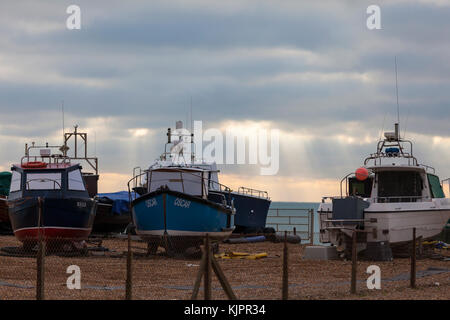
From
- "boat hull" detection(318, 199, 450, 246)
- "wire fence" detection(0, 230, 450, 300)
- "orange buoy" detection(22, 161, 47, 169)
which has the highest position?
"orange buoy" detection(22, 161, 47, 169)

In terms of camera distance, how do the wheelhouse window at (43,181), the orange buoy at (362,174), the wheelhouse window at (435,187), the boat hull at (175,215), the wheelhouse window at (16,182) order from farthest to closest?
the wheelhouse window at (435,187) → the orange buoy at (362,174) → the wheelhouse window at (16,182) → the wheelhouse window at (43,181) → the boat hull at (175,215)

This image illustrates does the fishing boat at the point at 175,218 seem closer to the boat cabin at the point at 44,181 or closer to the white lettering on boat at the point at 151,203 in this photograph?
the white lettering on boat at the point at 151,203

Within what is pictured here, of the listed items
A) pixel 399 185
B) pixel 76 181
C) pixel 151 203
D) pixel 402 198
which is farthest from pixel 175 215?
pixel 399 185

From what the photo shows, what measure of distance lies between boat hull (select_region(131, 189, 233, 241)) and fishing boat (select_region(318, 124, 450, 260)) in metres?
4.46

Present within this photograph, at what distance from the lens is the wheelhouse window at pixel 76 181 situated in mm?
26891

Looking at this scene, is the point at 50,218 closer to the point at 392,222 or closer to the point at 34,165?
the point at 34,165

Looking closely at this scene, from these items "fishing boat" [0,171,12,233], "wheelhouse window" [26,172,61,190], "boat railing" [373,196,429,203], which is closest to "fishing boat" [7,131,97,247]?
"wheelhouse window" [26,172,61,190]

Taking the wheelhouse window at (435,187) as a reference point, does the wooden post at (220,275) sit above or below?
below

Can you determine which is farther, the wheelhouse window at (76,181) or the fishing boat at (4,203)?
the fishing boat at (4,203)

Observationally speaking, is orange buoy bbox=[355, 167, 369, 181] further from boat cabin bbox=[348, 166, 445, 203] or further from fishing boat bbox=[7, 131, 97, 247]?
fishing boat bbox=[7, 131, 97, 247]

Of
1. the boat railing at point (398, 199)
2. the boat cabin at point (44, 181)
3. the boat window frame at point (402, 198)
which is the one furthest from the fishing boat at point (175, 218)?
the boat window frame at point (402, 198)

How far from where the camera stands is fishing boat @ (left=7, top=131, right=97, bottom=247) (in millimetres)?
25469
